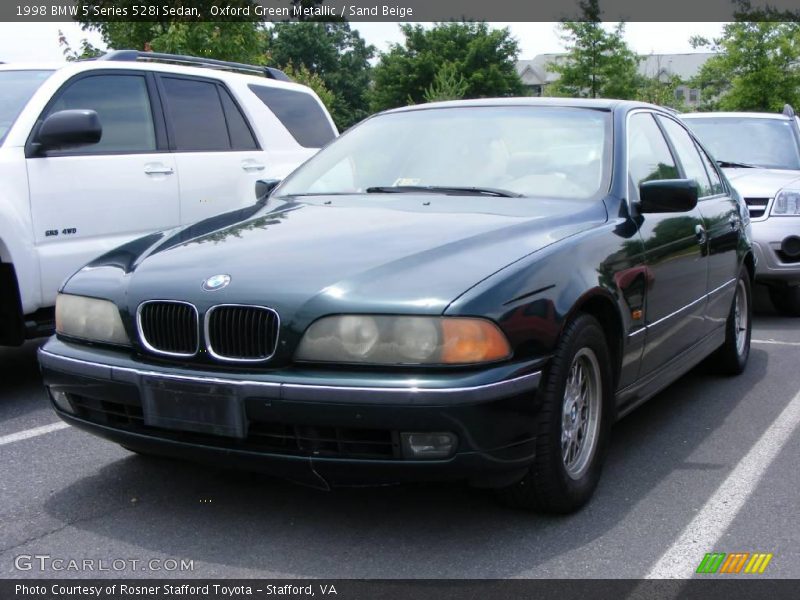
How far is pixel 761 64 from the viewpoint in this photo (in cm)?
3131

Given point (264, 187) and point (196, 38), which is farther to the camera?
point (196, 38)

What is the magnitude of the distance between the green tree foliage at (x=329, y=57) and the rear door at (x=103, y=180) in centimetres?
6343

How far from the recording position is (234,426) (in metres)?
3.21

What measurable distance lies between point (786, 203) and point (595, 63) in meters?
30.8

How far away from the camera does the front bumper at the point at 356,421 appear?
3.06 m

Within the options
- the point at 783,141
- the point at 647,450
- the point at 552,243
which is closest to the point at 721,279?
the point at 647,450

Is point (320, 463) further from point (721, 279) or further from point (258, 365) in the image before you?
point (721, 279)

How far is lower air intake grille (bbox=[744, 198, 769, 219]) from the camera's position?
873 centimetres

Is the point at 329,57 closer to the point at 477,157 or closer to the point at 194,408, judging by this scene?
the point at 477,157

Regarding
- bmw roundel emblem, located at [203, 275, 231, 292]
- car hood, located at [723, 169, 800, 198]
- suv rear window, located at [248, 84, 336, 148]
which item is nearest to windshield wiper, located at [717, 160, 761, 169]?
car hood, located at [723, 169, 800, 198]

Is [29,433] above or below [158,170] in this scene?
below

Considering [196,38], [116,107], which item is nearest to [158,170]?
[116,107]

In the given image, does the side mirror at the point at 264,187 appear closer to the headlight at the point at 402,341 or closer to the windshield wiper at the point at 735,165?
the headlight at the point at 402,341

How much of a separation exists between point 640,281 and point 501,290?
1.12 meters
